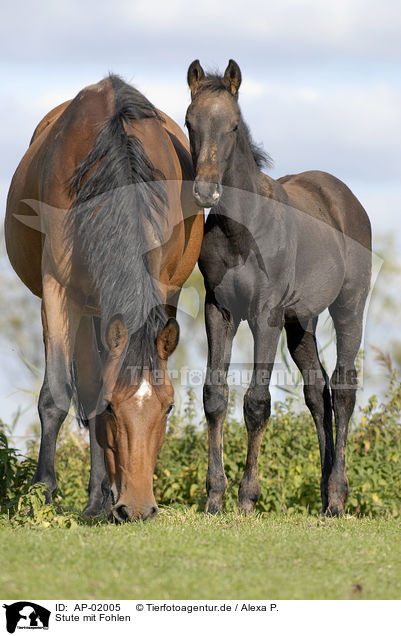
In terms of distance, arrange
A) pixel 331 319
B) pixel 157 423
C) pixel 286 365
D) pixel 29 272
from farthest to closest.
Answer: pixel 286 365
pixel 331 319
pixel 29 272
pixel 157 423

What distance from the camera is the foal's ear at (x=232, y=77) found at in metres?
6.22

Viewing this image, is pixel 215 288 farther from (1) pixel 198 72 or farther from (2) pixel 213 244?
(1) pixel 198 72

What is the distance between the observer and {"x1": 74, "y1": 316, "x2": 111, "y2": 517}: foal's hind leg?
6.59 metres

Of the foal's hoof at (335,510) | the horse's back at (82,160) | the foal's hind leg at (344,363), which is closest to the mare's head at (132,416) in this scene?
the horse's back at (82,160)

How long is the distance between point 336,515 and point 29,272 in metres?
3.23

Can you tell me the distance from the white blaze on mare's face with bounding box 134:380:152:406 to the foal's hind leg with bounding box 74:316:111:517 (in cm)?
189

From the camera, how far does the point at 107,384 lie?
4.77 metres

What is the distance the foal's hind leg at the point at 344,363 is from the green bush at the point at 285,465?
73 cm

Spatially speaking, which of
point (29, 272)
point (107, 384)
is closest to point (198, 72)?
point (29, 272)

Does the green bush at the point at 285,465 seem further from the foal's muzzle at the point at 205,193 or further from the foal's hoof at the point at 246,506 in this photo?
the foal's muzzle at the point at 205,193

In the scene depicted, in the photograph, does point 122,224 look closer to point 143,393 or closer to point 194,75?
point 143,393

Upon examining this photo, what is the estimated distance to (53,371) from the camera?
5734 millimetres

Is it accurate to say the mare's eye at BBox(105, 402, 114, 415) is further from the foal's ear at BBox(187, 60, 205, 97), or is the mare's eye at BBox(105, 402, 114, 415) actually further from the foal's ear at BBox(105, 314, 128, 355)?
the foal's ear at BBox(187, 60, 205, 97)
